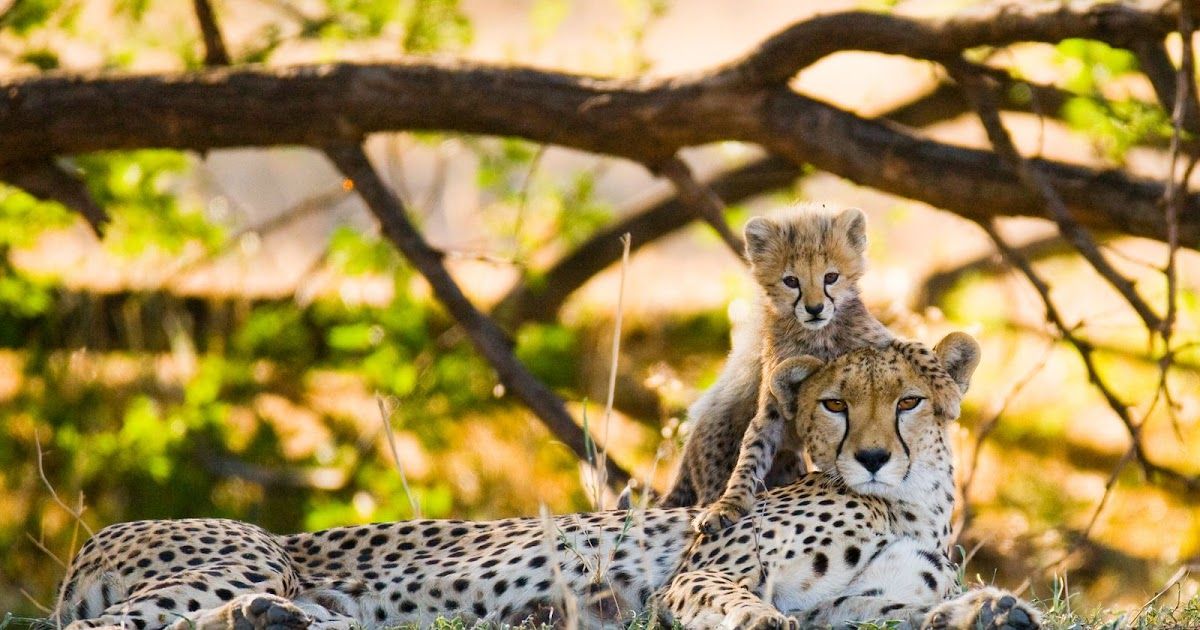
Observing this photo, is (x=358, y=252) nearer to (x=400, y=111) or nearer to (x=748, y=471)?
(x=400, y=111)

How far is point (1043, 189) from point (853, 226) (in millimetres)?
705

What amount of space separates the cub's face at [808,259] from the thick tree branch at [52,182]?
2816 millimetres

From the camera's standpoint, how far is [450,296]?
6.36 m

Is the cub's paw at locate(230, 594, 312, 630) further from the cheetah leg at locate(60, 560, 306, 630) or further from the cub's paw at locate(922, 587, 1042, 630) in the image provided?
the cub's paw at locate(922, 587, 1042, 630)

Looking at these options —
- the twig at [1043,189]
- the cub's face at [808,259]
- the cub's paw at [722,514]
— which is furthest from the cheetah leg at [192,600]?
the twig at [1043,189]

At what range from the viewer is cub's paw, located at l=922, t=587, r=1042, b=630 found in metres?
3.69

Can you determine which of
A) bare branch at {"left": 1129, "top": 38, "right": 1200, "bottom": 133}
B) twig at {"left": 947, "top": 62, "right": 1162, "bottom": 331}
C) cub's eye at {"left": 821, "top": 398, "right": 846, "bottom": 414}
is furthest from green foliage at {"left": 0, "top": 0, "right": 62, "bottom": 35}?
bare branch at {"left": 1129, "top": 38, "right": 1200, "bottom": 133}

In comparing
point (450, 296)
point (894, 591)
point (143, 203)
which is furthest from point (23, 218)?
point (894, 591)

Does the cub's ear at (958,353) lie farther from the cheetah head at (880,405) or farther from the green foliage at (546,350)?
the green foliage at (546,350)

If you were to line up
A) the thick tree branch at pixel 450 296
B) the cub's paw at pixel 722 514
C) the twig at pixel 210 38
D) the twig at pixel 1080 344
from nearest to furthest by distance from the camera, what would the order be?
the cub's paw at pixel 722 514
the twig at pixel 1080 344
the thick tree branch at pixel 450 296
the twig at pixel 210 38

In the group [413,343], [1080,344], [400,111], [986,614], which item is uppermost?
[986,614]

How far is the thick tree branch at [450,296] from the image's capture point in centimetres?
627

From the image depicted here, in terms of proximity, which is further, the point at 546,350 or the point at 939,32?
the point at 546,350

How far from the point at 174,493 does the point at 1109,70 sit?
6228mm
